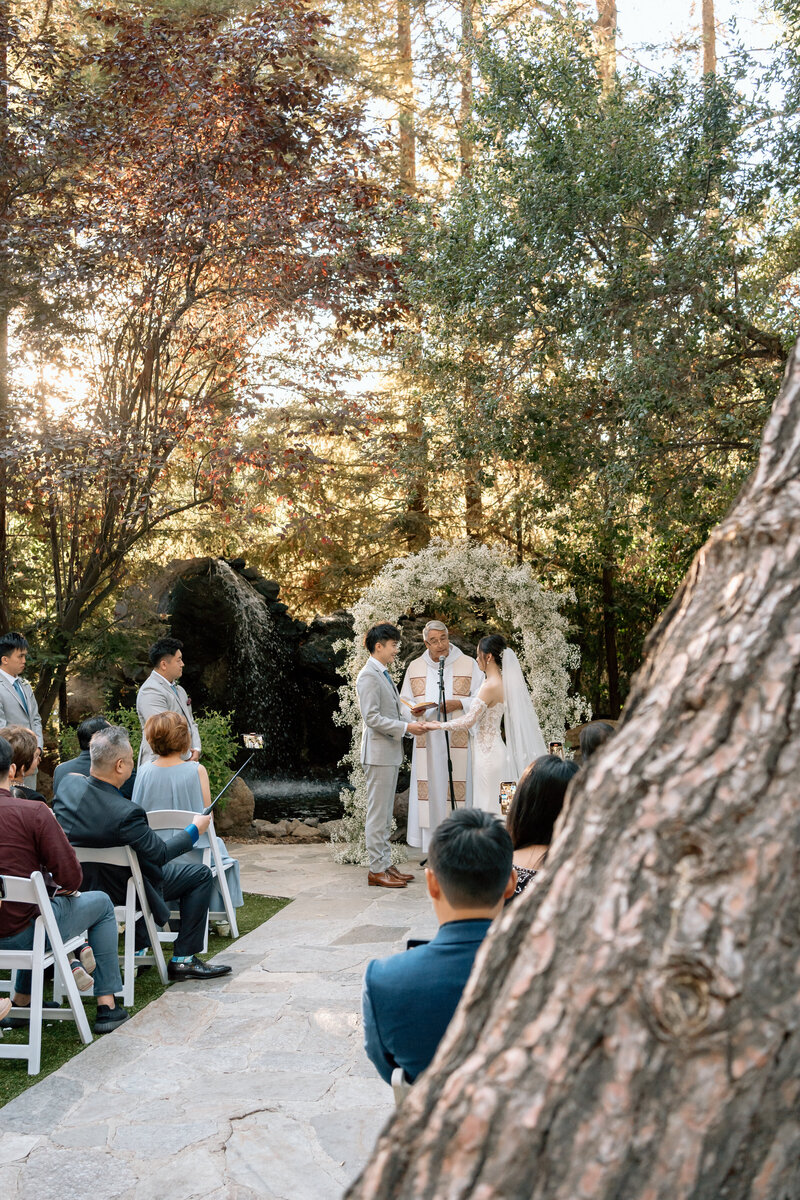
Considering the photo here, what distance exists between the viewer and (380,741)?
7.93 meters

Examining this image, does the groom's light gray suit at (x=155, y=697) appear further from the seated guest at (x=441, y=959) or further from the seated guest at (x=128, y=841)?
the seated guest at (x=441, y=959)

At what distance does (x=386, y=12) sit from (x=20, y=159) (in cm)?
702

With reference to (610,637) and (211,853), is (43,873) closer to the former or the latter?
(211,853)

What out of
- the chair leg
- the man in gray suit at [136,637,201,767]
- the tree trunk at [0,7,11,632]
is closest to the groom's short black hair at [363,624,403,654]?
the man in gray suit at [136,637,201,767]

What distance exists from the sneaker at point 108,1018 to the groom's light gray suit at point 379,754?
128 inches

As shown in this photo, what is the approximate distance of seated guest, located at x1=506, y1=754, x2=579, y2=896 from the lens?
3484 millimetres

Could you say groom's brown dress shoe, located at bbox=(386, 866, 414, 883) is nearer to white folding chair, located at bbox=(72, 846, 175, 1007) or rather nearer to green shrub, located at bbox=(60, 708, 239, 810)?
green shrub, located at bbox=(60, 708, 239, 810)

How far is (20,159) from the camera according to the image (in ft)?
31.6

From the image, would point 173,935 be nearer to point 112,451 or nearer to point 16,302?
point 112,451

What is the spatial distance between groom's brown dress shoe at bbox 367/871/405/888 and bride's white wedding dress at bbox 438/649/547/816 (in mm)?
856

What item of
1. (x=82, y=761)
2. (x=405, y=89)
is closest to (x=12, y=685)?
(x=82, y=761)

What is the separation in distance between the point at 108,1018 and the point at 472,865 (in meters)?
3.11

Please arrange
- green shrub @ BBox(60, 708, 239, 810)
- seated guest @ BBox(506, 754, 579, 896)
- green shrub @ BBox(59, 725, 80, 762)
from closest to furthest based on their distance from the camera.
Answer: seated guest @ BBox(506, 754, 579, 896) < green shrub @ BBox(60, 708, 239, 810) < green shrub @ BBox(59, 725, 80, 762)

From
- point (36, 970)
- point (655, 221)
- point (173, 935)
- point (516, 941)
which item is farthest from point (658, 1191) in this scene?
point (655, 221)
